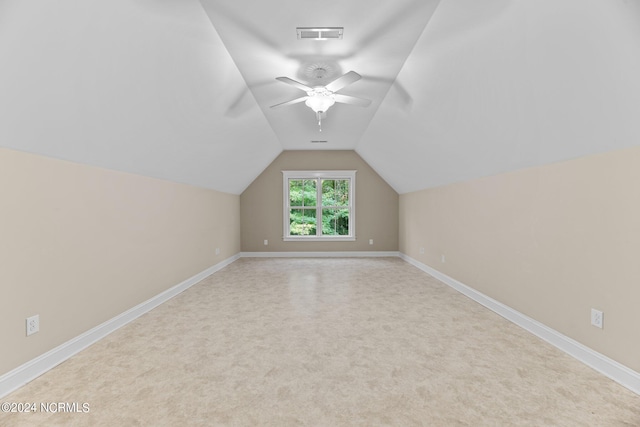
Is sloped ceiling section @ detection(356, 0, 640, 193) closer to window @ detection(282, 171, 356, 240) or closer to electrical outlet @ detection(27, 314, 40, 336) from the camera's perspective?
electrical outlet @ detection(27, 314, 40, 336)

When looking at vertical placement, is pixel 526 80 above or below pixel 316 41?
below

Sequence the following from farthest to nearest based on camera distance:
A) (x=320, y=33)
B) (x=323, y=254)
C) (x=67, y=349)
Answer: (x=323, y=254), (x=320, y=33), (x=67, y=349)

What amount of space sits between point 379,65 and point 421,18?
2.48ft

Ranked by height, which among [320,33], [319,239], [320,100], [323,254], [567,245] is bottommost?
[323,254]

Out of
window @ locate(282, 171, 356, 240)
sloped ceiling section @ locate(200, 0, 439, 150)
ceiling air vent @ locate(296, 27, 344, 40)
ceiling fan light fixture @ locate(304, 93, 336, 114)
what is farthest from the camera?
window @ locate(282, 171, 356, 240)

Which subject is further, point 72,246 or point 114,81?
point 72,246

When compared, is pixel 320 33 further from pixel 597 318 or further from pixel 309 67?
pixel 597 318

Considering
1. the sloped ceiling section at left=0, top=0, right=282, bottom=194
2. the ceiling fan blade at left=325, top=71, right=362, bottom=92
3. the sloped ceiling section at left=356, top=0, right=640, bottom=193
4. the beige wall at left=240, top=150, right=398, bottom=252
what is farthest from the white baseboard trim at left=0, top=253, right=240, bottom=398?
the sloped ceiling section at left=356, top=0, right=640, bottom=193

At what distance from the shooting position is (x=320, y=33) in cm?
250

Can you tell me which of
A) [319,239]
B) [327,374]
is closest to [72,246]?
[327,374]

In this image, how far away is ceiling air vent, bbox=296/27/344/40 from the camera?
8.06ft

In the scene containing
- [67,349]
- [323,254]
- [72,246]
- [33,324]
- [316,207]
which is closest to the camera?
[33,324]

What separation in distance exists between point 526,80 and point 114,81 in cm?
299

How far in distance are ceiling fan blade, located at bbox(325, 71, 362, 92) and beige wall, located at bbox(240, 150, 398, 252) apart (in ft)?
13.9
